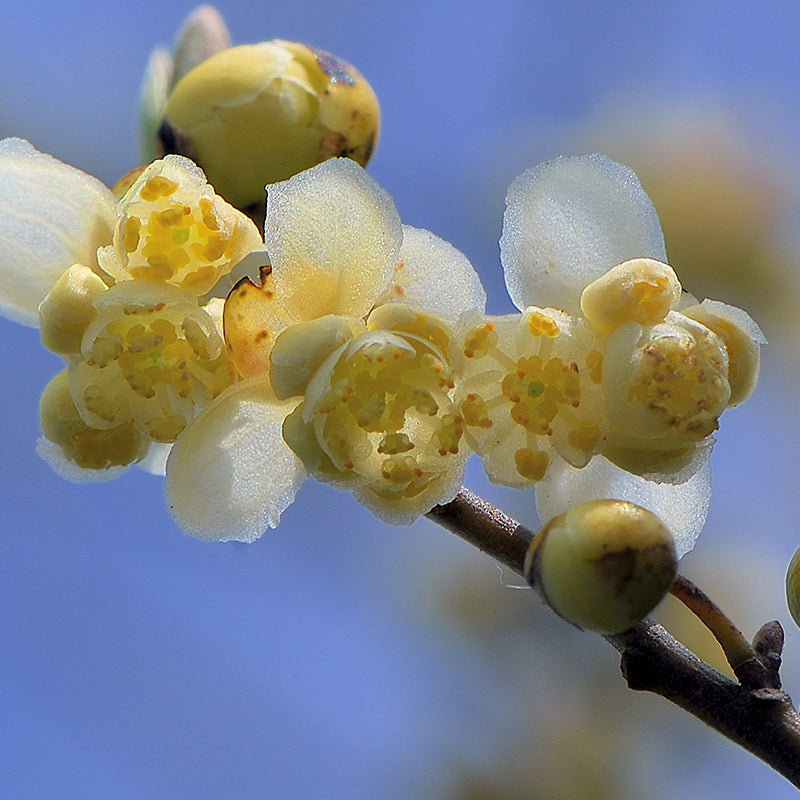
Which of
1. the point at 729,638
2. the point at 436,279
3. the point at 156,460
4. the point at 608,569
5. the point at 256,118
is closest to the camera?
the point at 608,569

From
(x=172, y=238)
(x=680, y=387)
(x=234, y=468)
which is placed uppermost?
(x=680, y=387)

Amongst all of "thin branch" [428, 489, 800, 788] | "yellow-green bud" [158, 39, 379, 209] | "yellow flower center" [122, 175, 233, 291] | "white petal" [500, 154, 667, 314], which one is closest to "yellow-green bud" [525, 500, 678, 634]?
"thin branch" [428, 489, 800, 788]

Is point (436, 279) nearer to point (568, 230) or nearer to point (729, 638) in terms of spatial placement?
point (568, 230)

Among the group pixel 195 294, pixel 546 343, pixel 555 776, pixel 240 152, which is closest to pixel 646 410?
pixel 546 343

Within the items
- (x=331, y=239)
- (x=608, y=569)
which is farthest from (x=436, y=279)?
(x=608, y=569)

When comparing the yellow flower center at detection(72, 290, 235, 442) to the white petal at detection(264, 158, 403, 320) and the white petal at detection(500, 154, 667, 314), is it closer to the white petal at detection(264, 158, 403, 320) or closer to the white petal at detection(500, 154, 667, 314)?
the white petal at detection(264, 158, 403, 320)

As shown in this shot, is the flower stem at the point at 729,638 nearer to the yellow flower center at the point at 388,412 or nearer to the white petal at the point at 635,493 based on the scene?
the white petal at the point at 635,493
